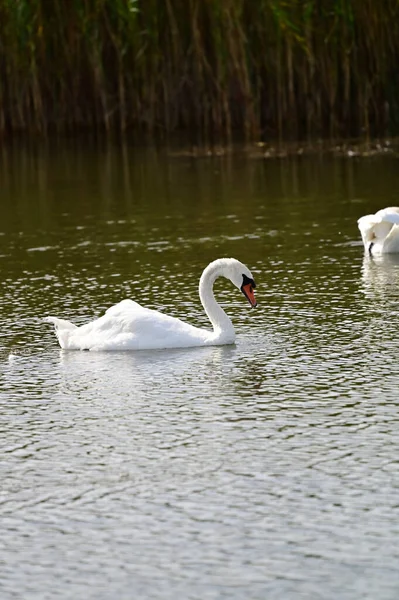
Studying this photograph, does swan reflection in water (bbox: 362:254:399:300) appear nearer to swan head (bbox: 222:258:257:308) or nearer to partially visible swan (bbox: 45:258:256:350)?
swan head (bbox: 222:258:257:308)

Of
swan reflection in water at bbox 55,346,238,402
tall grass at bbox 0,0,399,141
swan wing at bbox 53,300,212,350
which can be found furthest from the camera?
tall grass at bbox 0,0,399,141

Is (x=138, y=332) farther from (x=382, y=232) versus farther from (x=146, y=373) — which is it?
(x=382, y=232)

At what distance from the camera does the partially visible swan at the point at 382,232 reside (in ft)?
36.9

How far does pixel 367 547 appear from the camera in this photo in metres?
5.04

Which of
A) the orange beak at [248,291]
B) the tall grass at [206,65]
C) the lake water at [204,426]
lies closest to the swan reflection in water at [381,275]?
the lake water at [204,426]

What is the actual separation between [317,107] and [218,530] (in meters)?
16.2

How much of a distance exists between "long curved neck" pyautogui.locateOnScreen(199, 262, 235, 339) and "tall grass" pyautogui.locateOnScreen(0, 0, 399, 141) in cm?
1151

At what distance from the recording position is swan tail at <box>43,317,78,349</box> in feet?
27.8

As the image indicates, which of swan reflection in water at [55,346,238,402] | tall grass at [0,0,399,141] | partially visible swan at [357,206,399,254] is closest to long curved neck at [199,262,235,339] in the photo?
swan reflection in water at [55,346,238,402]

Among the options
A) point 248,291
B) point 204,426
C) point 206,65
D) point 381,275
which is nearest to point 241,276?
point 248,291

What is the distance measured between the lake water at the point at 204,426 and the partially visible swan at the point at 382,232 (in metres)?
0.18

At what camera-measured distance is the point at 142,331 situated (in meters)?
8.28

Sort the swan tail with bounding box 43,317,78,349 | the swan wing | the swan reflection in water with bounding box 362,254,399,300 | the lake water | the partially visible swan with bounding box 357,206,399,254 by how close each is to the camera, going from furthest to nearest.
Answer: the partially visible swan with bounding box 357,206,399,254
the swan reflection in water with bounding box 362,254,399,300
the swan tail with bounding box 43,317,78,349
the swan wing
the lake water

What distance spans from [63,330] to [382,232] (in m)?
3.68
